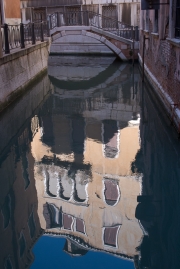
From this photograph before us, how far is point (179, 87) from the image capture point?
22.1 ft

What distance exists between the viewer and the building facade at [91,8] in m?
21.6

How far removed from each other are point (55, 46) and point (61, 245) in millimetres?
21203

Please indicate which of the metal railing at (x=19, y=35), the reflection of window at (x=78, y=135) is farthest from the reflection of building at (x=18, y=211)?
the metal railing at (x=19, y=35)

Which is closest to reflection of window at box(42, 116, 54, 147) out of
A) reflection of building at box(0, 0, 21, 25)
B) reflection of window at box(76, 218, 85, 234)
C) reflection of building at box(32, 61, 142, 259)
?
reflection of building at box(32, 61, 142, 259)

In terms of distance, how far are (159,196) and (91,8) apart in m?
19.6

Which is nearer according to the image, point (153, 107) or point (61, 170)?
point (61, 170)

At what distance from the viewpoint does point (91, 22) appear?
67.4ft

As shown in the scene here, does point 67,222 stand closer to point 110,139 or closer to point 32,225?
point 32,225

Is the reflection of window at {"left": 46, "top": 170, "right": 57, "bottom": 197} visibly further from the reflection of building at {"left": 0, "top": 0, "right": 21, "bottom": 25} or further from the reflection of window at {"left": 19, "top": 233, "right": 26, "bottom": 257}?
the reflection of building at {"left": 0, "top": 0, "right": 21, "bottom": 25}

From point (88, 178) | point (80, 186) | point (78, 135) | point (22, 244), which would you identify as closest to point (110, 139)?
point (78, 135)

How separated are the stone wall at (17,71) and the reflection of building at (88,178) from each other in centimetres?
94

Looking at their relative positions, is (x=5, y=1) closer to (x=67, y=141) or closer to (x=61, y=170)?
(x=67, y=141)

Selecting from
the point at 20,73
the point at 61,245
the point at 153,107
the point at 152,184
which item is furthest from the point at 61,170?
the point at 20,73

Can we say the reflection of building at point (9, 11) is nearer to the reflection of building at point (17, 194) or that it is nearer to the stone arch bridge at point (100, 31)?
the stone arch bridge at point (100, 31)
